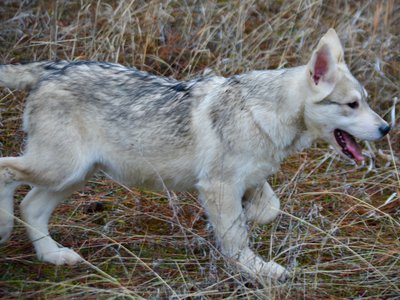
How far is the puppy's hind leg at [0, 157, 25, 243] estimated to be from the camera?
474 centimetres

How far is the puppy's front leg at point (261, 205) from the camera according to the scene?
16.0ft

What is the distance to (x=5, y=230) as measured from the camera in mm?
4762

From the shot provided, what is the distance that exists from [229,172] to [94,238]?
993 mm

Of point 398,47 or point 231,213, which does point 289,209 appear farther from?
point 398,47

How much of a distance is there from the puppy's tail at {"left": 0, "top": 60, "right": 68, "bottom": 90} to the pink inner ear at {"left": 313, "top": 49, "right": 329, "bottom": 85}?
1.52m

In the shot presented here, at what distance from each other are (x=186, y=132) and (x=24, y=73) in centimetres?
104

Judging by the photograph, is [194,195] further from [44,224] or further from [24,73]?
[24,73]

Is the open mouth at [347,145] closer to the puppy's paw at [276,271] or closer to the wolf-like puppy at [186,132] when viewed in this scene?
the wolf-like puppy at [186,132]

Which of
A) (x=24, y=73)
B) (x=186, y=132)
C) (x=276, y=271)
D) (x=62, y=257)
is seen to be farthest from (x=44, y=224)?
(x=276, y=271)

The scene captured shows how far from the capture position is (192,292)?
14.3 feet

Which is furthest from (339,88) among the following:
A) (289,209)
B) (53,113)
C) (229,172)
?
(53,113)

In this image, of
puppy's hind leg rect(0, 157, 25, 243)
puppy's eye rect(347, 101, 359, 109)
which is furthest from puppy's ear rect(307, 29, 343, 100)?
puppy's hind leg rect(0, 157, 25, 243)

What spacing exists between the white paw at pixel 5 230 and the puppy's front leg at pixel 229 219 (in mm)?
1130

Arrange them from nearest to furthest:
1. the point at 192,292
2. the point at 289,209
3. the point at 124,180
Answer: the point at 192,292
the point at 124,180
the point at 289,209
